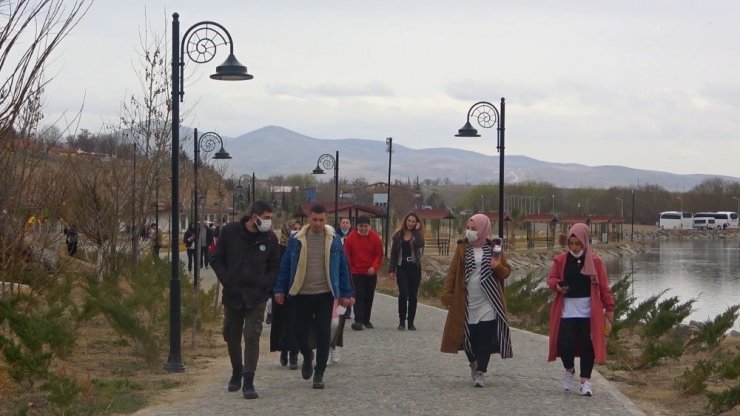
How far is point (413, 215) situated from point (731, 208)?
171m

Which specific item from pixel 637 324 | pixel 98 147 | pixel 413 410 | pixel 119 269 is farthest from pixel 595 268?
pixel 98 147

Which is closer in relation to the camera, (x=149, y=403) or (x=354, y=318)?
(x=149, y=403)

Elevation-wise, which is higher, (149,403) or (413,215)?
(413,215)

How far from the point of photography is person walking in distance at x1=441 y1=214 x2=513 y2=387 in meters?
10.5

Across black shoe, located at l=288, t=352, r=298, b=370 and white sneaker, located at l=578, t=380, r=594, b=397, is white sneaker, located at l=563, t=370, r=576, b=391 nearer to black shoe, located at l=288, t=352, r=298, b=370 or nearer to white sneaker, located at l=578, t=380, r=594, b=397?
white sneaker, located at l=578, t=380, r=594, b=397

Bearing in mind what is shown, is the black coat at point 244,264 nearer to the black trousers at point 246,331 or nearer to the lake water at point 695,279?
the black trousers at point 246,331

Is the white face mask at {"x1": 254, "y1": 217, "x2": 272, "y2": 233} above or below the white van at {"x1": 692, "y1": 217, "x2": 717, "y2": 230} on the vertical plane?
above

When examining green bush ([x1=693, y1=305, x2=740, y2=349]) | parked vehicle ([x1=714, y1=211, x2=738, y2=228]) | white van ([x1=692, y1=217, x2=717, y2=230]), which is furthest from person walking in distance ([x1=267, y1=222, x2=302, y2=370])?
parked vehicle ([x1=714, y1=211, x2=738, y2=228])

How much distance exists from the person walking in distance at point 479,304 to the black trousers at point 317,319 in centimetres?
117

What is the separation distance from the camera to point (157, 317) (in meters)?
14.6

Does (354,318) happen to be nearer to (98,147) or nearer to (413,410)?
(413,410)

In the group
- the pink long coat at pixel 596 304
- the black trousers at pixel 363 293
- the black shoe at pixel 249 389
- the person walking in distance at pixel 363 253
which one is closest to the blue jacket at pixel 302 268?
the black shoe at pixel 249 389

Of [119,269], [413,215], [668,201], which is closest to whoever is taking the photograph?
[413,215]

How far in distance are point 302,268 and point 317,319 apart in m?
0.53
